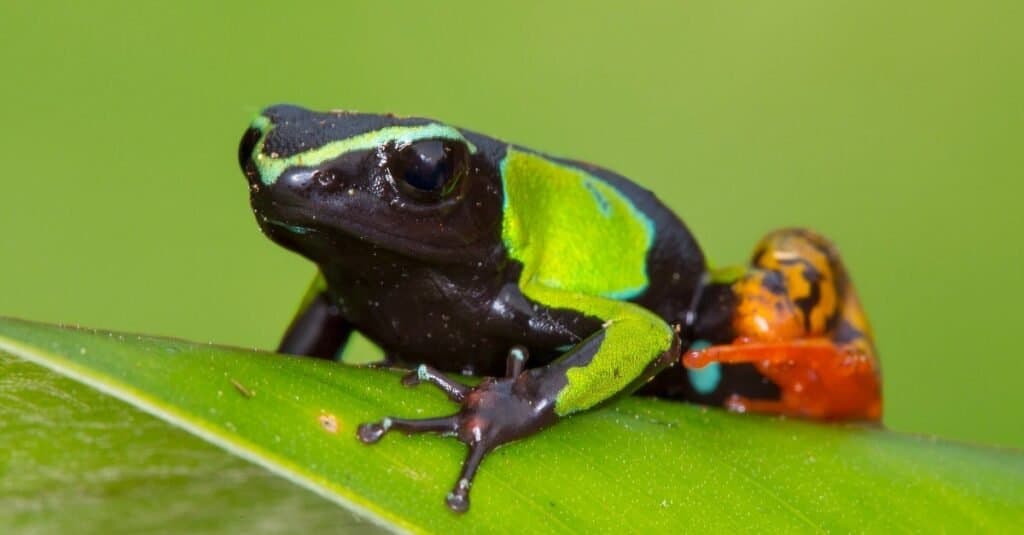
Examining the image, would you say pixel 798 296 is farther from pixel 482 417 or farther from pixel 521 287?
pixel 482 417

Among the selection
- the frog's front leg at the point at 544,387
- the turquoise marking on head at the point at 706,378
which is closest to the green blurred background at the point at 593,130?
the turquoise marking on head at the point at 706,378

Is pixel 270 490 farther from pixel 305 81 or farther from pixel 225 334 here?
pixel 305 81

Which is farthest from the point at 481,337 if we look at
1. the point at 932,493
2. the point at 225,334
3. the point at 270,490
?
the point at 225,334

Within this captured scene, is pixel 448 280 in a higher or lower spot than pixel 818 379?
higher

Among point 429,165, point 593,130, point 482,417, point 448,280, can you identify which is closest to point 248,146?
point 429,165

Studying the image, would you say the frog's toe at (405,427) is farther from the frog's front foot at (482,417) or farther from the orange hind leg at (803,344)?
the orange hind leg at (803,344)

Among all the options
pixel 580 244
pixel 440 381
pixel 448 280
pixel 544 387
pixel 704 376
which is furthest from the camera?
pixel 704 376
